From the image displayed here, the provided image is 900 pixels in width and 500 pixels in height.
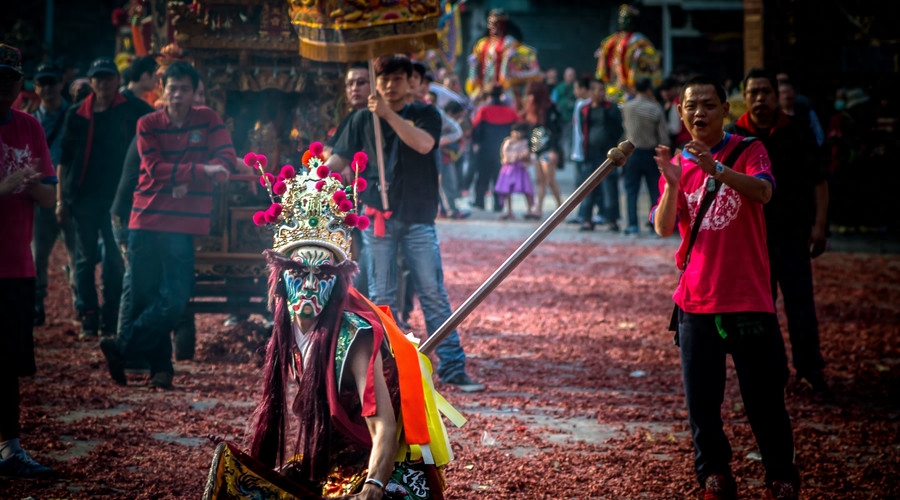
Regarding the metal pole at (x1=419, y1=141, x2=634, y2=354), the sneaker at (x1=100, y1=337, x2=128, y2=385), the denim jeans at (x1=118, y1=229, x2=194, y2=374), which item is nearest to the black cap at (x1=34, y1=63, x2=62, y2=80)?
the denim jeans at (x1=118, y1=229, x2=194, y2=374)

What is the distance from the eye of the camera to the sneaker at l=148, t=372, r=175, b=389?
7.23m

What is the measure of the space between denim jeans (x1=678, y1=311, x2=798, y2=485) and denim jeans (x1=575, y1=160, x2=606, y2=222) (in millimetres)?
10973

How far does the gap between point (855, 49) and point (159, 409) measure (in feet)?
40.7

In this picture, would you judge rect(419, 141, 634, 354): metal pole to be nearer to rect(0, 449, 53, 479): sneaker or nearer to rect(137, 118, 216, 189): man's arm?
rect(0, 449, 53, 479): sneaker

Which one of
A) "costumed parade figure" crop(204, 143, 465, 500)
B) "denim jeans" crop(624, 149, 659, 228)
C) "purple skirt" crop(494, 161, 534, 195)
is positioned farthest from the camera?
"purple skirt" crop(494, 161, 534, 195)

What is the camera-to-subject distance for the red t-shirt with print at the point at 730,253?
473 cm

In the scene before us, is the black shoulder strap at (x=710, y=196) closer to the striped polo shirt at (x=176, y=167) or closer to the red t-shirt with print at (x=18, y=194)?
the red t-shirt with print at (x=18, y=194)

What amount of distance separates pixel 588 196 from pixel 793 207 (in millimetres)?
9684

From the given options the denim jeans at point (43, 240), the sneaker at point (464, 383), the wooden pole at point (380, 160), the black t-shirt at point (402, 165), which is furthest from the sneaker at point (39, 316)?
the sneaker at point (464, 383)

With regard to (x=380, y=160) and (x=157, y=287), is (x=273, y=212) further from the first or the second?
(x=157, y=287)

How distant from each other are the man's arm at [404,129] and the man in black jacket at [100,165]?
2.70 m

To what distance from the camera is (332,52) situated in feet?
23.2

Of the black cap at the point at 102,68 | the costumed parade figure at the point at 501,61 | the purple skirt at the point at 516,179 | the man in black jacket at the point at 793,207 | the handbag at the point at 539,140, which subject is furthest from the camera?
the costumed parade figure at the point at 501,61

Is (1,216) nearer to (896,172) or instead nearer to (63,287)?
(63,287)
